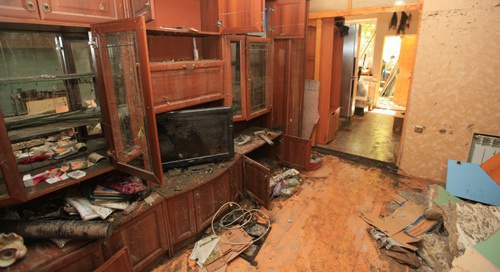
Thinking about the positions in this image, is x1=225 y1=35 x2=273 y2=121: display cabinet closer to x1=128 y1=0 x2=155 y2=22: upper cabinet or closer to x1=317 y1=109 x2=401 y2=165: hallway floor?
x1=128 y1=0 x2=155 y2=22: upper cabinet

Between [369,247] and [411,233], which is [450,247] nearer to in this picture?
[411,233]

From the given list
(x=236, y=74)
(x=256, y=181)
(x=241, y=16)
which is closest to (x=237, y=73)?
(x=236, y=74)

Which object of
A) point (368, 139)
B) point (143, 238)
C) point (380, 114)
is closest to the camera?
point (143, 238)

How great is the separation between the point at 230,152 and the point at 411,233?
183cm

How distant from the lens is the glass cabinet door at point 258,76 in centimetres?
290

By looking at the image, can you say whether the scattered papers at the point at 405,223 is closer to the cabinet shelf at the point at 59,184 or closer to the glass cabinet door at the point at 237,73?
the glass cabinet door at the point at 237,73

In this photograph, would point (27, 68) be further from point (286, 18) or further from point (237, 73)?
point (286, 18)

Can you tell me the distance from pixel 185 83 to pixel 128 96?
0.61 m

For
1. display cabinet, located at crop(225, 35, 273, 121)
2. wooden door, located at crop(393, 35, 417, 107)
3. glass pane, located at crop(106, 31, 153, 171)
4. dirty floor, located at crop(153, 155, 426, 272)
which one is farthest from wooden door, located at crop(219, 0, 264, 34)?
wooden door, located at crop(393, 35, 417, 107)

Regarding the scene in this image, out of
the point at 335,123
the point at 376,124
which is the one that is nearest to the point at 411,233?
the point at 335,123

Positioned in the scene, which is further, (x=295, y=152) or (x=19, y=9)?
(x=295, y=152)

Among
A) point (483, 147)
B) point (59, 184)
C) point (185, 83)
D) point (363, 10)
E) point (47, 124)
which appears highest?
point (363, 10)

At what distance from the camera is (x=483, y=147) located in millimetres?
2943

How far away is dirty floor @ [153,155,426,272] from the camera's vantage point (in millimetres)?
2105
